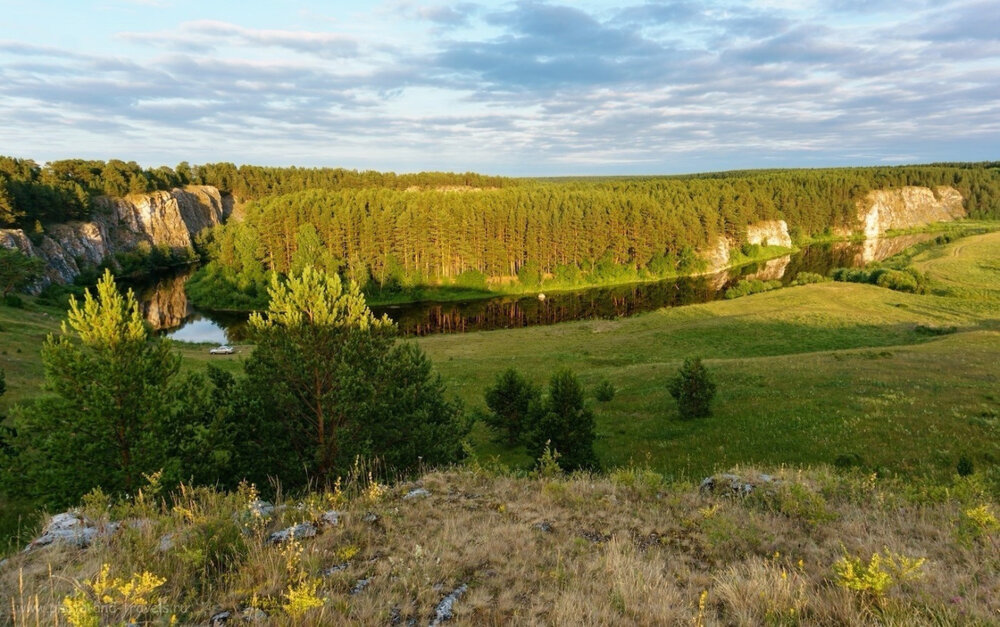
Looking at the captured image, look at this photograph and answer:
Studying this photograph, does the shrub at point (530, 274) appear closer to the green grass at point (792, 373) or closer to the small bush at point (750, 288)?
the green grass at point (792, 373)

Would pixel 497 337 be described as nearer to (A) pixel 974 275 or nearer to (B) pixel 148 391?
(B) pixel 148 391

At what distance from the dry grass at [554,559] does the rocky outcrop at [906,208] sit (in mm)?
181599

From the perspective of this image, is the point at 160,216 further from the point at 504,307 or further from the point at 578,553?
the point at 578,553

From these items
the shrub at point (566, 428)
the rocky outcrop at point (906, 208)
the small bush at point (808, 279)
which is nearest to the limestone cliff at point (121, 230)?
the shrub at point (566, 428)

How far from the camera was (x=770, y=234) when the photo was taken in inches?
5202

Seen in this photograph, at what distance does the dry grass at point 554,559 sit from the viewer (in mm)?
5613

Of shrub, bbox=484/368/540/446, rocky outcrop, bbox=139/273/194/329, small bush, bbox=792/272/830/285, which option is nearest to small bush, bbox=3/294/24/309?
rocky outcrop, bbox=139/273/194/329

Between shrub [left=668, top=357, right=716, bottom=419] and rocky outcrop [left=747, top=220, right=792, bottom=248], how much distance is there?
115 metres

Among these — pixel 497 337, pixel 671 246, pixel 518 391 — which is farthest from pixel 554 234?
pixel 518 391

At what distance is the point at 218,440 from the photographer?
13883mm

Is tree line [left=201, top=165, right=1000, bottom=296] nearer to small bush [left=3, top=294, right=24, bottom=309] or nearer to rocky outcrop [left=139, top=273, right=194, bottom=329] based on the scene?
rocky outcrop [left=139, top=273, right=194, bottom=329]

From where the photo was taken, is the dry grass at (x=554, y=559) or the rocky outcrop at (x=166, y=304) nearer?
the dry grass at (x=554, y=559)

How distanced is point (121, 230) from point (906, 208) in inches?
9030

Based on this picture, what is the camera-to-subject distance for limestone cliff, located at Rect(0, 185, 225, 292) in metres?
83.1
